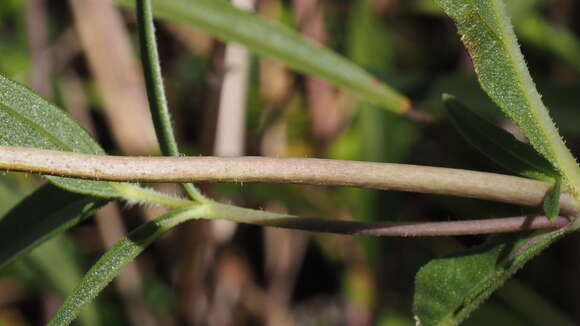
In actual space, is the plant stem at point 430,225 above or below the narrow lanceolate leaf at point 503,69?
below

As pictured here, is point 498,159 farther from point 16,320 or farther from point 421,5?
point 16,320

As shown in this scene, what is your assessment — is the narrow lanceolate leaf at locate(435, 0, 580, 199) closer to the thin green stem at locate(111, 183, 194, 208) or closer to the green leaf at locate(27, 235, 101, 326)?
the thin green stem at locate(111, 183, 194, 208)

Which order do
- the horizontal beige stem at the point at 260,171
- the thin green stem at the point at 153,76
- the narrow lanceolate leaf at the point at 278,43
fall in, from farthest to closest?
the narrow lanceolate leaf at the point at 278,43 → the thin green stem at the point at 153,76 → the horizontal beige stem at the point at 260,171

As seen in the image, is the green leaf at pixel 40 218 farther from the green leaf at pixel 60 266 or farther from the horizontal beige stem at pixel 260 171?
the green leaf at pixel 60 266

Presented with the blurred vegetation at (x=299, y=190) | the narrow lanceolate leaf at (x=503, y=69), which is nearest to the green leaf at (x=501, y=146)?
the narrow lanceolate leaf at (x=503, y=69)

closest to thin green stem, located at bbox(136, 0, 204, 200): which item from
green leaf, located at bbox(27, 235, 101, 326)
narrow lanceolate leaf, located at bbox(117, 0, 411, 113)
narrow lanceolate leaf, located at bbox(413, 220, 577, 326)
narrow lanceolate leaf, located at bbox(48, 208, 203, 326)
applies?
Result: narrow lanceolate leaf, located at bbox(48, 208, 203, 326)

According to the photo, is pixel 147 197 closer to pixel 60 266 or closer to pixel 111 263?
pixel 111 263
